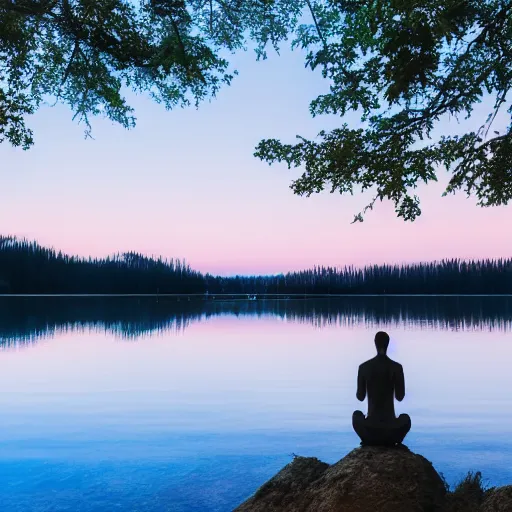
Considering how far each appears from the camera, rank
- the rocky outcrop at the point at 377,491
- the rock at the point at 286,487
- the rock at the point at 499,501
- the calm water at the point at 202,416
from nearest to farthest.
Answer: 1. the rock at the point at 499,501
2. the rocky outcrop at the point at 377,491
3. the rock at the point at 286,487
4. the calm water at the point at 202,416

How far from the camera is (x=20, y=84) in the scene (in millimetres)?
17859

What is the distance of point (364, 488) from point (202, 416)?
61.1ft

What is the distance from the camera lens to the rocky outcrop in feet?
30.2

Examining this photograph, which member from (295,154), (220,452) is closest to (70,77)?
(295,154)

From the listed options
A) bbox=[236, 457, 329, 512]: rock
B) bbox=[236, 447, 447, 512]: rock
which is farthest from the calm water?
bbox=[236, 447, 447, 512]: rock

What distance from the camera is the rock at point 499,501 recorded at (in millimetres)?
9023

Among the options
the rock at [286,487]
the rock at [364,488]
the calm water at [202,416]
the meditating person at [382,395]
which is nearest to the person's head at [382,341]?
the meditating person at [382,395]

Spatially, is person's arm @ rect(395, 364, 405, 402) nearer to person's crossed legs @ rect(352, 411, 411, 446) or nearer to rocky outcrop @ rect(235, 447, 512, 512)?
person's crossed legs @ rect(352, 411, 411, 446)

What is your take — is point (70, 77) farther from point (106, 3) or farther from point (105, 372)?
point (105, 372)

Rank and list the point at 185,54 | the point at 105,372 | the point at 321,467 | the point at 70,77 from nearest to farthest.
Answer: the point at 321,467 → the point at 185,54 → the point at 70,77 → the point at 105,372

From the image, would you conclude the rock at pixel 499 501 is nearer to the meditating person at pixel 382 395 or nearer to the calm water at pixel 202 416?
the meditating person at pixel 382 395

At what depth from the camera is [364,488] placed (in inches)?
368

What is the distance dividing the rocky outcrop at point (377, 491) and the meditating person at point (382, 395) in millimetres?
262

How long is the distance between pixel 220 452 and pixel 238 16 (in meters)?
14.3
